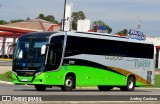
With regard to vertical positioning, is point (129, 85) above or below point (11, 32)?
below

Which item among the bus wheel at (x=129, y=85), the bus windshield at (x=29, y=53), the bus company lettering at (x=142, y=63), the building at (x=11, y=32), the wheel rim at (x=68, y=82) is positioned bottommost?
the bus wheel at (x=129, y=85)

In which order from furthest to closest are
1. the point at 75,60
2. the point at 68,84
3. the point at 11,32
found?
1. the point at 11,32
2. the point at 75,60
3. the point at 68,84

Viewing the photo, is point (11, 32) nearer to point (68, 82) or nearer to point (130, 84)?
point (130, 84)

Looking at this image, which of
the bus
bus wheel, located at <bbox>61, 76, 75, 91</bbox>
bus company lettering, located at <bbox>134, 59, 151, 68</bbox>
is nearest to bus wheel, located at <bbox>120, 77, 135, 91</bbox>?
the bus

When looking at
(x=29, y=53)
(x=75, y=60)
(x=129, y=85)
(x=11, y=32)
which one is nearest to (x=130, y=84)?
(x=129, y=85)

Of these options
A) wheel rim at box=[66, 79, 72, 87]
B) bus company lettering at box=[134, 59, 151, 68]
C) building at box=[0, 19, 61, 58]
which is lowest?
wheel rim at box=[66, 79, 72, 87]

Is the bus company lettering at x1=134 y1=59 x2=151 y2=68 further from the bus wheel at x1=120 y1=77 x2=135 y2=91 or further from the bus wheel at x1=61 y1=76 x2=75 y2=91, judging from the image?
the bus wheel at x1=61 y1=76 x2=75 y2=91

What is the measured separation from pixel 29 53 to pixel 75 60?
8.58 feet

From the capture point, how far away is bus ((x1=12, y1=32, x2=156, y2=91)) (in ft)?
93.6

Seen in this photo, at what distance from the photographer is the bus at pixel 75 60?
2853 centimetres

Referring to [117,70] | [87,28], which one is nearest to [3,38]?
[87,28]

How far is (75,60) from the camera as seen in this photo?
2972cm

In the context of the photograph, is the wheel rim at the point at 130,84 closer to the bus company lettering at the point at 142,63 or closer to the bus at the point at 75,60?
the bus at the point at 75,60

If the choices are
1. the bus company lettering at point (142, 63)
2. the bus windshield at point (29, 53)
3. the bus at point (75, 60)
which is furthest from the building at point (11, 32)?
the bus windshield at point (29, 53)
